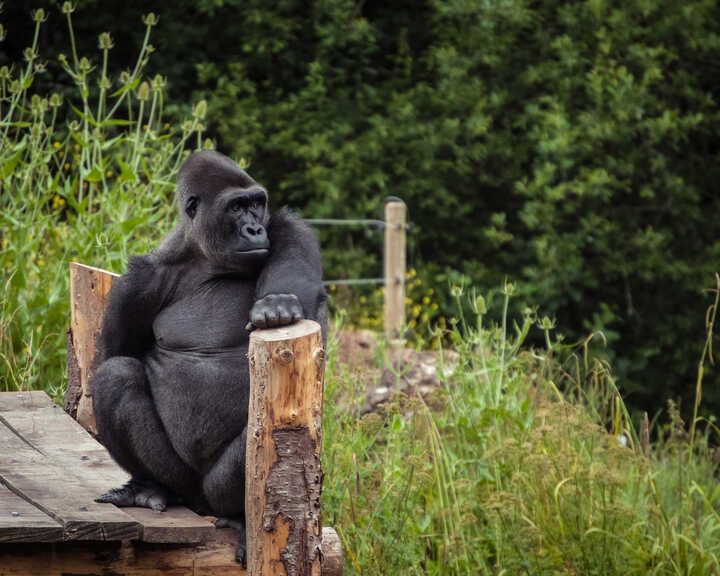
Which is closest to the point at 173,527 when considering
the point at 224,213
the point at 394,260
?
the point at 224,213

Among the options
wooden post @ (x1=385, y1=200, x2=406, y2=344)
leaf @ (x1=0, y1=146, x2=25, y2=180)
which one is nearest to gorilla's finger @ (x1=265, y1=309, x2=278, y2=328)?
leaf @ (x1=0, y1=146, x2=25, y2=180)

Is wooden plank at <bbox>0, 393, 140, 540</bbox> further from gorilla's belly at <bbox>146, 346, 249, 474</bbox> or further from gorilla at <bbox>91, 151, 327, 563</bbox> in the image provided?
gorilla's belly at <bbox>146, 346, 249, 474</bbox>

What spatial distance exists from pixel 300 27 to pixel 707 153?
15.9 feet

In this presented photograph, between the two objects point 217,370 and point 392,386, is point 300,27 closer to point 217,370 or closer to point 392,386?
point 392,386

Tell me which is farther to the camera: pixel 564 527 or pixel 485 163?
pixel 485 163

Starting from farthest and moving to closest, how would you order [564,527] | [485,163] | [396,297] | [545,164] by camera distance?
[485,163]
[545,164]
[396,297]
[564,527]

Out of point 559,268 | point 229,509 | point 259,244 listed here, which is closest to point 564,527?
point 229,509

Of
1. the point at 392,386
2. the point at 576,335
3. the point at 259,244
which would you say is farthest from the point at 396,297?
the point at 259,244

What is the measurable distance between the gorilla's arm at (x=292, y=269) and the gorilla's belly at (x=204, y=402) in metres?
0.23

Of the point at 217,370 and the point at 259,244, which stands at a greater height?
the point at 259,244

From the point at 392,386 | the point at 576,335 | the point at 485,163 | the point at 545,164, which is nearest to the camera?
the point at 392,386

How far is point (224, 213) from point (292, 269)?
258mm

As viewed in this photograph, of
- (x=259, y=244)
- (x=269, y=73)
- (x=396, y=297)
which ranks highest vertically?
(x=269, y=73)

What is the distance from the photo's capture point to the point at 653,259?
9992 mm
